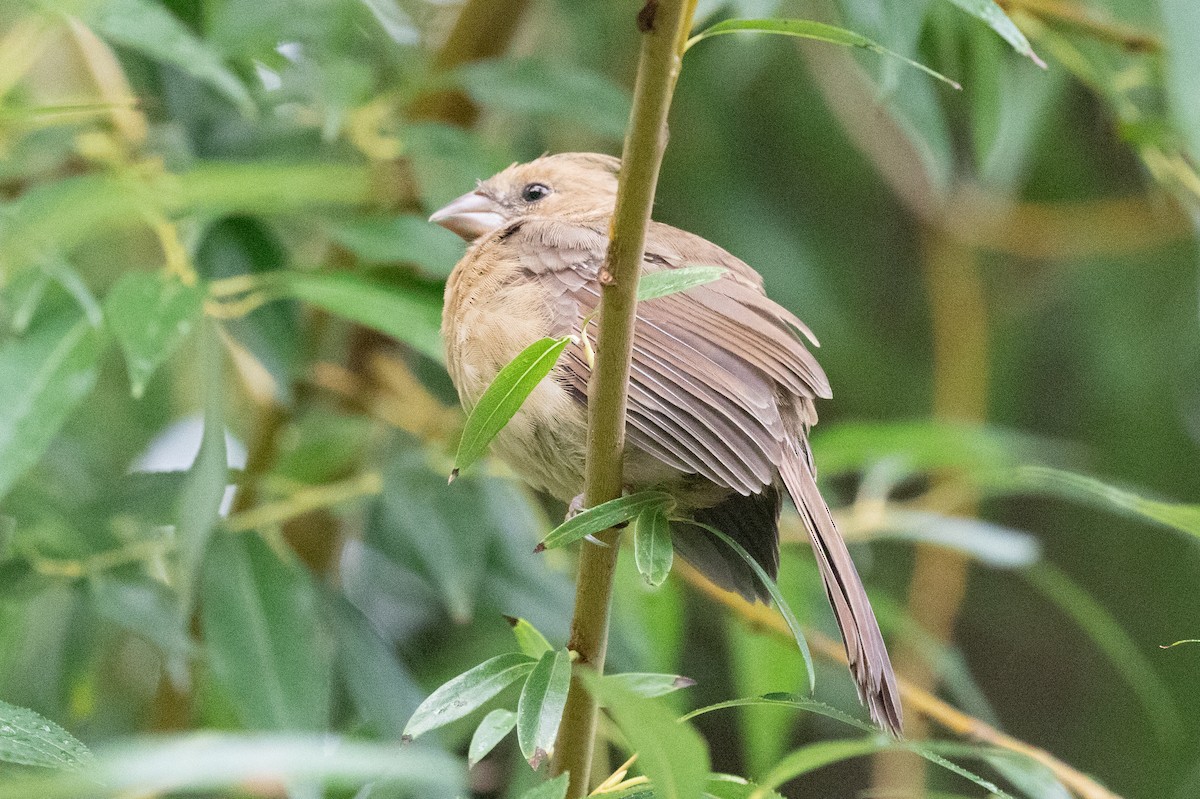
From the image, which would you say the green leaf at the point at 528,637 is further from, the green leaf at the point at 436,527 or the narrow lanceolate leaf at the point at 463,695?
the green leaf at the point at 436,527

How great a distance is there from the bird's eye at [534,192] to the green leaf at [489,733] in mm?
1708

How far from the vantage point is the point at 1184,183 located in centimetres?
276

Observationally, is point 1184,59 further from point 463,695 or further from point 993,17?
point 463,695

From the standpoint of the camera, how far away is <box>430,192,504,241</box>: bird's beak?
8.99ft

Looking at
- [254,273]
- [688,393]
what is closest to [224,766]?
[688,393]

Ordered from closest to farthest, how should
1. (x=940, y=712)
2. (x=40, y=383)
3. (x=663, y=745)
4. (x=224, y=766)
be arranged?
(x=224, y=766) < (x=663, y=745) < (x=40, y=383) < (x=940, y=712)

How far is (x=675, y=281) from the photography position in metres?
1.28

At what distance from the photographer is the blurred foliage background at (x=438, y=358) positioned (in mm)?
2283

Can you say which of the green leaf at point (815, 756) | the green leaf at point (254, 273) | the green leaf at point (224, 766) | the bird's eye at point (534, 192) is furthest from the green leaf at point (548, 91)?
the green leaf at point (224, 766)

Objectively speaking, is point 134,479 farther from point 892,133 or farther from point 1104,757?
point 1104,757

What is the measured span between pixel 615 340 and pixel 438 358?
3.71 ft

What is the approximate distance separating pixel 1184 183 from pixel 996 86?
441 mm

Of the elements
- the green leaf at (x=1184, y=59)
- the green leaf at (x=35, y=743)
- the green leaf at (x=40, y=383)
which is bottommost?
the green leaf at (x=35, y=743)

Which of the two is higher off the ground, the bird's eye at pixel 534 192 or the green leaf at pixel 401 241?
the bird's eye at pixel 534 192
